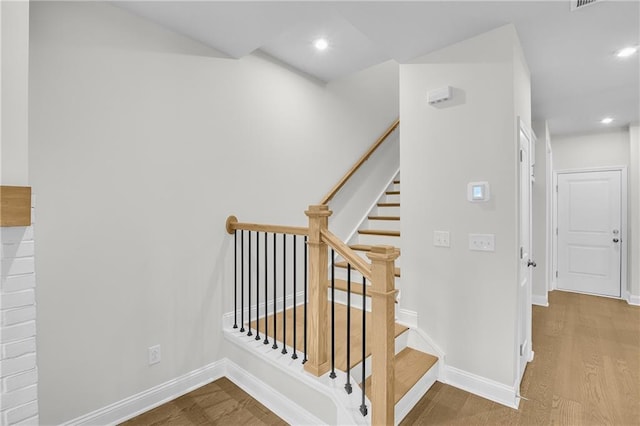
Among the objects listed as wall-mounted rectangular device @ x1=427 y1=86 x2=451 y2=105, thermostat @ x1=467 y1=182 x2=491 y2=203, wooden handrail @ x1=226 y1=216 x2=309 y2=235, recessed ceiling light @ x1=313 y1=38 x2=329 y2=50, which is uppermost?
recessed ceiling light @ x1=313 y1=38 x2=329 y2=50

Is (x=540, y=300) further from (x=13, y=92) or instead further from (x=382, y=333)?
(x=13, y=92)

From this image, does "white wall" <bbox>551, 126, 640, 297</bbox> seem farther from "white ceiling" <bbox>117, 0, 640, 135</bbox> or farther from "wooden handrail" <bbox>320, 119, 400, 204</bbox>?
"wooden handrail" <bbox>320, 119, 400, 204</bbox>

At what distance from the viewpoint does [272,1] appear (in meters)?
1.96

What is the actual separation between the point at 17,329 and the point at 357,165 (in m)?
3.15

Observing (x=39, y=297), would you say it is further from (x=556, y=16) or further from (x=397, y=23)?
(x=556, y=16)

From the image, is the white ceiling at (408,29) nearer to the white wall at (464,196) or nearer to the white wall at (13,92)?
the white wall at (464,196)

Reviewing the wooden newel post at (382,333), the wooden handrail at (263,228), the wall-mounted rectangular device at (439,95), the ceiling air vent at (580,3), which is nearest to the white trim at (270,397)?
the wooden newel post at (382,333)

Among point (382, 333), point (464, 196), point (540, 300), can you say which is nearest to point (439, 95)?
point (464, 196)

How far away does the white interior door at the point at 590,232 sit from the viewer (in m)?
4.68

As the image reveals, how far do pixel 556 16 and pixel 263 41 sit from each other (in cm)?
201

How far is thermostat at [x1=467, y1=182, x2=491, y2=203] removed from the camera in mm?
2188

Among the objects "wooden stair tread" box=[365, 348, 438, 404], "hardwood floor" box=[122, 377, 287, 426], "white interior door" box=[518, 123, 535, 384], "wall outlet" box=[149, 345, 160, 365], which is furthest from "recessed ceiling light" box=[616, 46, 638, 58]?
"wall outlet" box=[149, 345, 160, 365]

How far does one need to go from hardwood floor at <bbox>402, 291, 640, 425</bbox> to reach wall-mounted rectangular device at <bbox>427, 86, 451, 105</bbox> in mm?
2175

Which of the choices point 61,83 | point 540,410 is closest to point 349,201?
point 540,410
